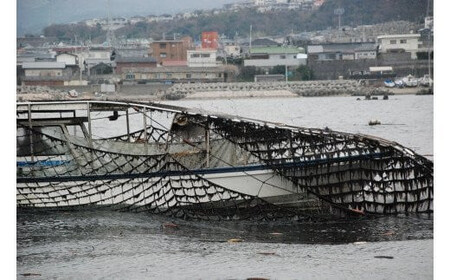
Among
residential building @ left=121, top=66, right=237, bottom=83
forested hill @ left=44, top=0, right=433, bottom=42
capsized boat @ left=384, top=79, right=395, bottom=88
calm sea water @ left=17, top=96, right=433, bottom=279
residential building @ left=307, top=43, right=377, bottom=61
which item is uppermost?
forested hill @ left=44, top=0, right=433, bottom=42

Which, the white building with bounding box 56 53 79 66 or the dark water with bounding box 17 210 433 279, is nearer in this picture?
the dark water with bounding box 17 210 433 279

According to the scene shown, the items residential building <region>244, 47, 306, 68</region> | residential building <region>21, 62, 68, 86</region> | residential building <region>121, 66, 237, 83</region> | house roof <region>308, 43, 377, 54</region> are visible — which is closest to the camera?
residential building <region>21, 62, 68, 86</region>

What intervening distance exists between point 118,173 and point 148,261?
2.27 metres

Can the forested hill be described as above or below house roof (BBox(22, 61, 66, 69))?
above

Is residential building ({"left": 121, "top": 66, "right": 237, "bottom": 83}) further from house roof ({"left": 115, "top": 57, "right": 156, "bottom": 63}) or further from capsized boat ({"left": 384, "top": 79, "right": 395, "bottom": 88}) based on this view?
capsized boat ({"left": 384, "top": 79, "right": 395, "bottom": 88})

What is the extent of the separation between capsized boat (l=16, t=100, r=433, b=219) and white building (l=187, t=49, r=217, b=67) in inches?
1857

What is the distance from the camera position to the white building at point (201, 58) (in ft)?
194

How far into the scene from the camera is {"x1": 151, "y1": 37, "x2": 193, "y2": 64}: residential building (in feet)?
203

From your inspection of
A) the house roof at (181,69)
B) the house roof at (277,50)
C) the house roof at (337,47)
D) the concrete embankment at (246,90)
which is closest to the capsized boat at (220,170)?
the concrete embankment at (246,90)

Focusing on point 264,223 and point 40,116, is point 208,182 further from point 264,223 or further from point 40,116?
point 40,116

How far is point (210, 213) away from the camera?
37.1 feet

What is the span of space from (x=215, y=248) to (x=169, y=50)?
2109 inches

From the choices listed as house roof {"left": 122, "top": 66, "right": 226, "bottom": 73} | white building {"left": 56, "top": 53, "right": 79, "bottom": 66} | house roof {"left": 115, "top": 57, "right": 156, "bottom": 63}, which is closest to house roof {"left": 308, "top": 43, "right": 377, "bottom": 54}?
house roof {"left": 122, "top": 66, "right": 226, "bottom": 73}

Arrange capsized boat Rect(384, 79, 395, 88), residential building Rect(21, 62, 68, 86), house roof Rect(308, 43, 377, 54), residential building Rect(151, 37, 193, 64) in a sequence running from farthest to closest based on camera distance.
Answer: house roof Rect(308, 43, 377, 54) < residential building Rect(151, 37, 193, 64) < capsized boat Rect(384, 79, 395, 88) < residential building Rect(21, 62, 68, 86)
